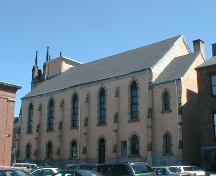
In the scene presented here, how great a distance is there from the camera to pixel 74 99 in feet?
169

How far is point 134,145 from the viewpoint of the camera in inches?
1697

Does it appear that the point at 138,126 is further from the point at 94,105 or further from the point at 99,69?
the point at 99,69

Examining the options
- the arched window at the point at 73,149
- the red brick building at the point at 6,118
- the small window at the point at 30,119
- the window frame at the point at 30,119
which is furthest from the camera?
the small window at the point at 30,119

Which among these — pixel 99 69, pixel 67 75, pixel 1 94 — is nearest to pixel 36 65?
pixel 67 75

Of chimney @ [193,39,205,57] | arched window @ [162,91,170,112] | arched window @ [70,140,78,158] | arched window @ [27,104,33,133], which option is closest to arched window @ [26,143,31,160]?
arched window @ [27,104,33,133]

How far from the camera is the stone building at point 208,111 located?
3712cm

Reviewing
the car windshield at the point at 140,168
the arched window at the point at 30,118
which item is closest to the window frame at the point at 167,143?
the car windshield at the point at 140,168

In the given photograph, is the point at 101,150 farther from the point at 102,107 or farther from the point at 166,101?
the point at 166,101

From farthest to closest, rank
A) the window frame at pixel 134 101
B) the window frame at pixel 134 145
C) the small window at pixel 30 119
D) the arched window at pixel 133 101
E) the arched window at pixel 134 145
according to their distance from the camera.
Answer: the small window at pixel 30 119, the arched window at pixel 133 101, the window frame at pixel 134 101, the arched window at pixel 134 145, the window frame at pixel 134 145

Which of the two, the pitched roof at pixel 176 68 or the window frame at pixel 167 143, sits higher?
the pitched roof at pixel 176 68

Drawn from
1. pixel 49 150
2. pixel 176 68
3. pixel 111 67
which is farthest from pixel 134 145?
pixel 49 150

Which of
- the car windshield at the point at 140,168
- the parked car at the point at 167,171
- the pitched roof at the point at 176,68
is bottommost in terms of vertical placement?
the parked car at the point at 167,171

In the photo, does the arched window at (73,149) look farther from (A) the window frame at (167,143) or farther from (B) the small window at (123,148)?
(A) the window frame at (167,143)

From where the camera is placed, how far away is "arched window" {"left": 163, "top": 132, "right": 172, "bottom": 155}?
131ft
